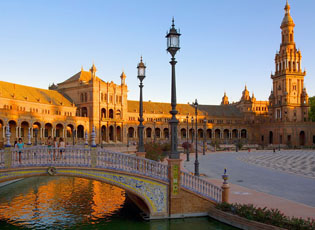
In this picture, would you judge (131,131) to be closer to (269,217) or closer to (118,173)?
(118,173)

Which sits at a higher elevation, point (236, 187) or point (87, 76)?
point (87, 76)

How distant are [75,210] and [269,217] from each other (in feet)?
35.6

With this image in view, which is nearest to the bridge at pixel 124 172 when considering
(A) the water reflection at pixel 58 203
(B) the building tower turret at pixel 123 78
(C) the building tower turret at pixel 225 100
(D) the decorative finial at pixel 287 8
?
(A) the water reflection at pixel 58 203

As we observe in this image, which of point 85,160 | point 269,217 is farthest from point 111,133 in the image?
point 269,217

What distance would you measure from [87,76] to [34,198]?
69.2 meters

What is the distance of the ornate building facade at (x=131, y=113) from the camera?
65.7 meters

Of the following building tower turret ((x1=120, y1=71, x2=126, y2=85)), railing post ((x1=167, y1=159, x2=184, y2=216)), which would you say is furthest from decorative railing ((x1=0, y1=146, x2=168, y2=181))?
building tower turret ((x1=120, y1=71, x2=126, y2=85))

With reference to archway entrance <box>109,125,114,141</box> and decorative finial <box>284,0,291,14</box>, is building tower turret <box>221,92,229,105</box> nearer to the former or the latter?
decorative finial <box>284,0,291,14</box>

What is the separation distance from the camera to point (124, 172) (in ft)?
51.9

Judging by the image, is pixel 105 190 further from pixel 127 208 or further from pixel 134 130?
pixel 134 130

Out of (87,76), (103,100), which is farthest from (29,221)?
(87,76)

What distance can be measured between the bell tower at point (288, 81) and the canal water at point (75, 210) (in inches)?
3353

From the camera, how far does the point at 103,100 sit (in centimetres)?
8262

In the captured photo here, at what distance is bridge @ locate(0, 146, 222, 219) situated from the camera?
15.7 meters
